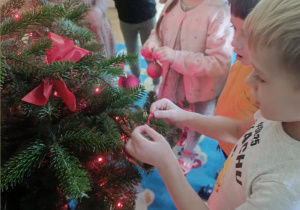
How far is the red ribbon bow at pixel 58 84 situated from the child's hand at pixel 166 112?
0.21m

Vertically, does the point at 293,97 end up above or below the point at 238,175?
above

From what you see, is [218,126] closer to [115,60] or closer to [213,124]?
[213,124]

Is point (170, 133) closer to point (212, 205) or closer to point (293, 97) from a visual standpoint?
point (212, 205)

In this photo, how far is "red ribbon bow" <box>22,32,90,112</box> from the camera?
450 millimetres

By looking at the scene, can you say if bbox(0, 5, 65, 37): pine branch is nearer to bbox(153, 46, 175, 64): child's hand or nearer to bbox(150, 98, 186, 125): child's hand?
bbox(150, 98, 186, 125): child's hand

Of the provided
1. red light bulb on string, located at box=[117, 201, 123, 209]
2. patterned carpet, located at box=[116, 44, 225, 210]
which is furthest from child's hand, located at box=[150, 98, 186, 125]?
patterned carpet, located at box=[116, 44, 225, 210]

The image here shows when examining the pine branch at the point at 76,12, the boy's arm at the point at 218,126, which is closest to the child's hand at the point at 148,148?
the boy's arm at the point at 218,126

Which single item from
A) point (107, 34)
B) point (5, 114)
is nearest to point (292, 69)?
point (5, 114)

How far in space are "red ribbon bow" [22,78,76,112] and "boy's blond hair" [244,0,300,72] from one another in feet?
1.10

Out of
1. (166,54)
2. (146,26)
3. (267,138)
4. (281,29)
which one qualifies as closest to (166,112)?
(267,138)

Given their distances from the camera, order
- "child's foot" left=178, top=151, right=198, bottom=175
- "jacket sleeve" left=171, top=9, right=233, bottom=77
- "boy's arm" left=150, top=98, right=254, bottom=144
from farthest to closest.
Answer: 1. "child's foot" left=178, top=151, right=198, bottom=175
2. "jacket sleeve" left=171, top=9, right=233, bottom=77
3. "boy's arm" left=150, top=98, right=254, bottom=144

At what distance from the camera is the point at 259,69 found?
1.36ft

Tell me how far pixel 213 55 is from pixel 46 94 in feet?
2.53

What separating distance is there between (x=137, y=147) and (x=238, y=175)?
206mm
